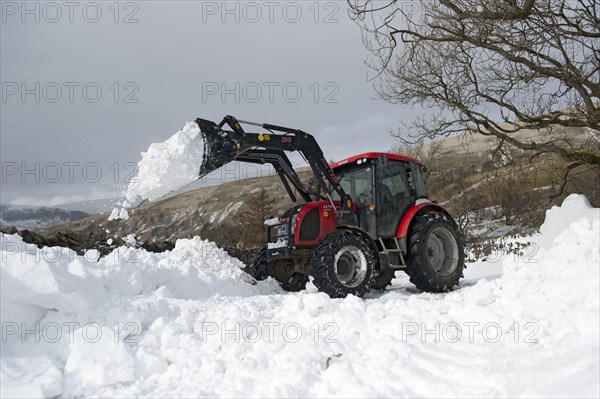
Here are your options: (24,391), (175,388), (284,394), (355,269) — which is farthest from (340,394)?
(355,269)

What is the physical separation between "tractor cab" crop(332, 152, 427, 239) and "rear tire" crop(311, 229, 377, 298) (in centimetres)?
61

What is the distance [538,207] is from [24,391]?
25155mm

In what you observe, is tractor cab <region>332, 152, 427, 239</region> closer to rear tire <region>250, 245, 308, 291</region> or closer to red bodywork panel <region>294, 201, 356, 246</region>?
red bodywork panel <region>294, 201, 356, 246</region>

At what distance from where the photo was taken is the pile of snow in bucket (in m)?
5.80

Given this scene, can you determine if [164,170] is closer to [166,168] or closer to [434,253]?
[166,168]

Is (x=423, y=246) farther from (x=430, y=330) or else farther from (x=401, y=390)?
(x=401, y=390)

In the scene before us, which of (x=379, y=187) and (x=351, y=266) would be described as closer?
(x=351, y=266)

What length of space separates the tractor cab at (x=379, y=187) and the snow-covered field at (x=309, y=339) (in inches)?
80.4

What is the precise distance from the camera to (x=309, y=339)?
445 centimetres

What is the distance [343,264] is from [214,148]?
2401 mm

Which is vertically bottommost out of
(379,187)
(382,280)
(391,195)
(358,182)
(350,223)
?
(382,280)

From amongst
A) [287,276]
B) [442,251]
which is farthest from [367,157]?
[287,276]

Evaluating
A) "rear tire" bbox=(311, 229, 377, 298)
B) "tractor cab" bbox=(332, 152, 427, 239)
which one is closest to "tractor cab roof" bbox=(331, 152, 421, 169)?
"tractor cab" bbox=(332, 152, 427, 239)

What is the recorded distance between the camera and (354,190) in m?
7.62
